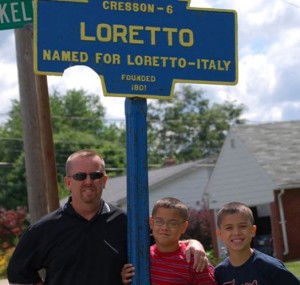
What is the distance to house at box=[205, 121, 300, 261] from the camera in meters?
24.8

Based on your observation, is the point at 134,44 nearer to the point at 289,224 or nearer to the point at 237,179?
the point at 289,224

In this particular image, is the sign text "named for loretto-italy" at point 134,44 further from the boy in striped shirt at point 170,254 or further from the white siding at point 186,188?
the white siding at point 186,188

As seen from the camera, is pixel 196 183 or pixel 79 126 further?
pixel 79 126

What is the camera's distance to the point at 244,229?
4203 millimetres

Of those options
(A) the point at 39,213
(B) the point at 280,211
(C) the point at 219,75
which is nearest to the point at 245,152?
(B) the point at 280,211

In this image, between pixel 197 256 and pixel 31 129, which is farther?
pixel 31 129

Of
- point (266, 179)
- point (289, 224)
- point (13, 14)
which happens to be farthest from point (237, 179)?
point (13, 14)

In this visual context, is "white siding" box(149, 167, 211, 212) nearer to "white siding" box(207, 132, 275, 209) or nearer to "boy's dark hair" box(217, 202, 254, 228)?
"white siding" box(207, 132, 275, 209)

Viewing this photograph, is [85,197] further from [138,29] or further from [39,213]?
[39,213]

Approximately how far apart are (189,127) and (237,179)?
158ft

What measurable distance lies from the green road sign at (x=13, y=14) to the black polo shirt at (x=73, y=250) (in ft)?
9.30

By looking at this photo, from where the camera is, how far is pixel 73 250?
163 inches

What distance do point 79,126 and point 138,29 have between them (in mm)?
76440

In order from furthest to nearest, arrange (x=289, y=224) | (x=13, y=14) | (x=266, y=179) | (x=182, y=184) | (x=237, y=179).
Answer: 1. (x=182, y=184)
2. (x=237, y=179)
3. (x=266, y=179)
4. (x=289, y=224)
5. (x=13, y=14)
